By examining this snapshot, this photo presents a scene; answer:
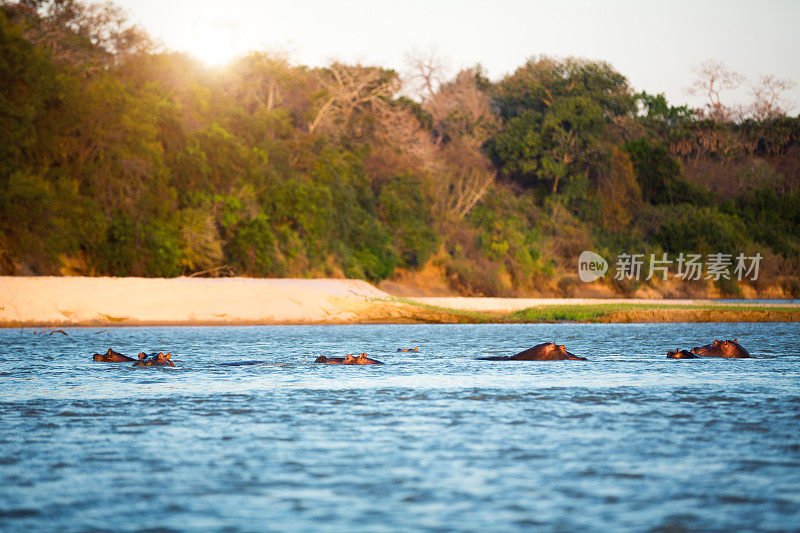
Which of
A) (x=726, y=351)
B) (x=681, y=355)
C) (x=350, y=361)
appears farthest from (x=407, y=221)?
(x=350, y=361)

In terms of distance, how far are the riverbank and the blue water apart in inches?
569

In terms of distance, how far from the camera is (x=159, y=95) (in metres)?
44.9

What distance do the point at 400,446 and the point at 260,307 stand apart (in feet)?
96.6

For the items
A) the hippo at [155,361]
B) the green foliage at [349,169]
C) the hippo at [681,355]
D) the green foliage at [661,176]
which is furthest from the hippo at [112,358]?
the green foliage at [661,176]

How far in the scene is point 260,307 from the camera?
39656 millimetres

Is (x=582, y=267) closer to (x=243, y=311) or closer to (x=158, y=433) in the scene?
(x=243, y=311)

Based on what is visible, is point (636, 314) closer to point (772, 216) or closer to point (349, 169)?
point (349, 169)

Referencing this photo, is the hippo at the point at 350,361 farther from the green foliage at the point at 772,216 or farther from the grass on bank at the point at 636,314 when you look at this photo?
the green foliage at the point at 772,216

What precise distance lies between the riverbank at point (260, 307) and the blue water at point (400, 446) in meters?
14.4

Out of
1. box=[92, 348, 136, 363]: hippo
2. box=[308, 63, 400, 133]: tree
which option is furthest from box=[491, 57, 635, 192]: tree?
box=[92, 348, 136, 363]: hippo

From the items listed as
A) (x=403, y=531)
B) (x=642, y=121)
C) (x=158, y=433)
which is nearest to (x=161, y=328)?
(x=158, y=433)

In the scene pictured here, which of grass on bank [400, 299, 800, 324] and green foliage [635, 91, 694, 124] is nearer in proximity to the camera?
grass on bank [400, 299, 800, 324]

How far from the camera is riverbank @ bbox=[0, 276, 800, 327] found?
35.4 metres

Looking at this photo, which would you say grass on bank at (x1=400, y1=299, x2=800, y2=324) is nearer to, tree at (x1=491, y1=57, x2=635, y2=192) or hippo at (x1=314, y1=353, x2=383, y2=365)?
hippo at (x1=314, y1=353, x2=383, y2=365)
